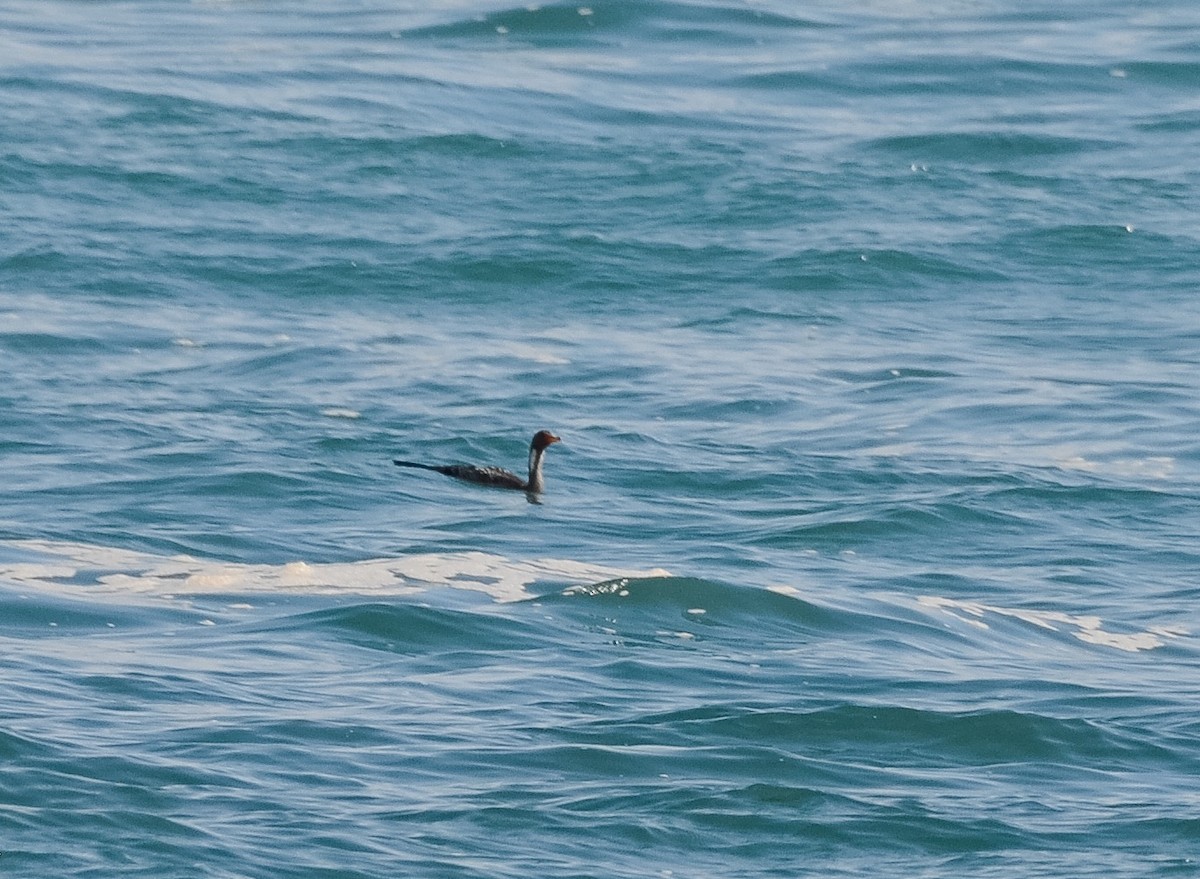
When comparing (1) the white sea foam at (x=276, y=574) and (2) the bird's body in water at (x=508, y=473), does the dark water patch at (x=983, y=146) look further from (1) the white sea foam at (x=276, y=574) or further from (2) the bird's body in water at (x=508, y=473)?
(1) the white sea foam at (x=276, y=574)

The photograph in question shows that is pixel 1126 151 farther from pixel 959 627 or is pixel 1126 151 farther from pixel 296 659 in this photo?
pixel 296 659

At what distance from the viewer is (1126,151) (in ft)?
81.4

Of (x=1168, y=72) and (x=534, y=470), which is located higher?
(x=1168, y=72)

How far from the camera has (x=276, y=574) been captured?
11750 millimetres

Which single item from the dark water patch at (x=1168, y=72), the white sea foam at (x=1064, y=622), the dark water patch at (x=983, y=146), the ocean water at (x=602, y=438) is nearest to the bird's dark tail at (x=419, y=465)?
the ocean water at (x=602, y=438)

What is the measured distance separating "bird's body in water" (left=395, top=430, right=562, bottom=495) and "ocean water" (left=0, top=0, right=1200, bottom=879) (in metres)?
0.16

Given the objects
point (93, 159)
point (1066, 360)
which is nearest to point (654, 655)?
point (1066, 360)

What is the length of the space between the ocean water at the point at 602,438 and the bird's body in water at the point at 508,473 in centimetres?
16

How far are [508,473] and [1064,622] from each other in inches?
163

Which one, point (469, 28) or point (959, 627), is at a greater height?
point (469, 28)

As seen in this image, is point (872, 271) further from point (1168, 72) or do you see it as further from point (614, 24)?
point (614, 24)

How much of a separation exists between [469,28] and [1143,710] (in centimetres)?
2028

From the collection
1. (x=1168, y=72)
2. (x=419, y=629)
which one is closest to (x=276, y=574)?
(x=419, y=629)

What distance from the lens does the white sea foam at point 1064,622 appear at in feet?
36.3
